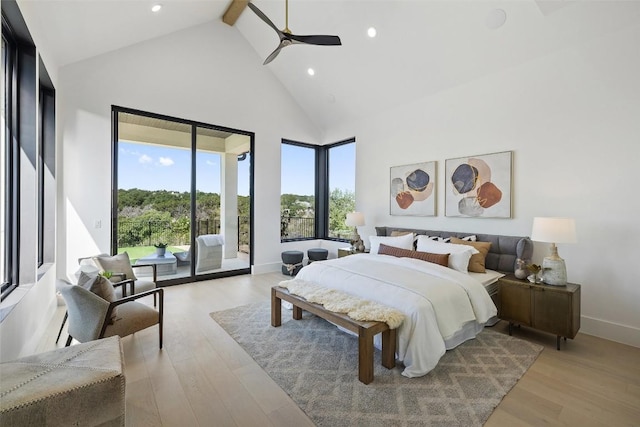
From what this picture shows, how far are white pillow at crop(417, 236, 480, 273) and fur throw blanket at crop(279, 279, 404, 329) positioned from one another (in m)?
1.44

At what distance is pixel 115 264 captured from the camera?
3.48m

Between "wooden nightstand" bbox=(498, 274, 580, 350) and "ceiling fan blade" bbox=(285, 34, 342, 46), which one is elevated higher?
"ceiling fan blade" bbox=(285, 34, 342, 46)

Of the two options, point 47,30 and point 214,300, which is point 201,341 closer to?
point 214,300

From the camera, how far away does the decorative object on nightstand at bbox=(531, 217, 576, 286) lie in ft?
9.65

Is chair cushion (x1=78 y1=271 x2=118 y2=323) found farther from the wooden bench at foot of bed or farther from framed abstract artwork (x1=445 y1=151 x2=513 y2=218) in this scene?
framed abstract artwork (x1=445 y1=151 x2=513 y2=218)

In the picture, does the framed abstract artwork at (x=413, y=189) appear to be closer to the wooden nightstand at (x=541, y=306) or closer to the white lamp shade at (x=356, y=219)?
the white lamp shade at (x=356, y=219)

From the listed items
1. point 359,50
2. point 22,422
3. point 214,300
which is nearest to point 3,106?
point 22,422

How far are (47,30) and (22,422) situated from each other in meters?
3.79

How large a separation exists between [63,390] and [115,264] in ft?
8.51

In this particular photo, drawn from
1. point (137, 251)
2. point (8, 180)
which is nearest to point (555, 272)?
point (8, 180)

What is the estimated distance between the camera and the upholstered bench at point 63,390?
1173 millimetres

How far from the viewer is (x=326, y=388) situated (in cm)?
225

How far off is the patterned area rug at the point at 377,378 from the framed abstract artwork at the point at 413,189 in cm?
214

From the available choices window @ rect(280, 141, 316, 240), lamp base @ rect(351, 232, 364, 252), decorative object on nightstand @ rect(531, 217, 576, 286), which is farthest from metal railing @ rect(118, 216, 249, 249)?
decorative object on nightstand @ rect(531, 217, 576, 286)
